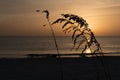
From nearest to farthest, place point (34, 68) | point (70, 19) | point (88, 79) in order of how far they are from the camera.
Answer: point (70, 19), point (88, 79), point (34, 68)

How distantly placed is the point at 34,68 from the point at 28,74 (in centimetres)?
278

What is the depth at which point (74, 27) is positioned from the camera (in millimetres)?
5758

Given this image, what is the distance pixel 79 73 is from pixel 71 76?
1253 millimetres

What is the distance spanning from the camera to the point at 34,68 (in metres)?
19.6

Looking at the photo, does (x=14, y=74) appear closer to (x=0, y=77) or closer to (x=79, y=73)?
(x=0, y=77)

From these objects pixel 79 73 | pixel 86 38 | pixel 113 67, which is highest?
pixel 86 38

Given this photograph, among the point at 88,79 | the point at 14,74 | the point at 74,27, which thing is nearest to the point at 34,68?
the point at 14,74

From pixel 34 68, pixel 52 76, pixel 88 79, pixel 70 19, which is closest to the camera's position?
pixel 70 19

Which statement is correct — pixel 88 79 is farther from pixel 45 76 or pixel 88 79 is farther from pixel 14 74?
pixel 14 74

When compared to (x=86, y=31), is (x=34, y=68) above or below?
below

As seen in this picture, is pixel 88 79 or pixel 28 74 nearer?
pixel 88 79

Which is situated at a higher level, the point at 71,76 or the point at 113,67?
the point at 71,76

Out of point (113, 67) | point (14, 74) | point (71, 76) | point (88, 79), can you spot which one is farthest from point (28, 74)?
point (113, 67)

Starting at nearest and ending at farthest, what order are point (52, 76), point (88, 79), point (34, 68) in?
point (88, 79) < point (52, 76) < point (34, 68)
